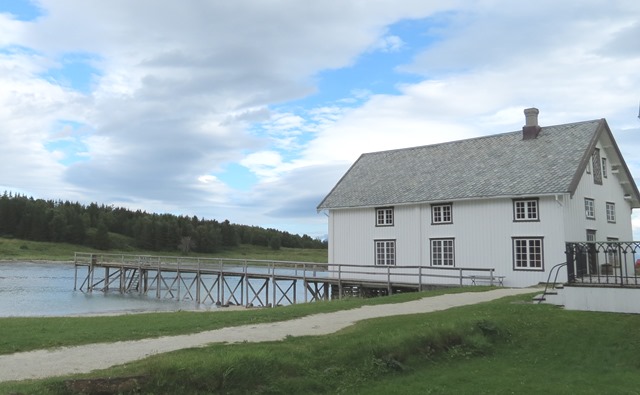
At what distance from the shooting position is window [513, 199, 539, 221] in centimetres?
2514

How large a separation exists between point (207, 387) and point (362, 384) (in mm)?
2331

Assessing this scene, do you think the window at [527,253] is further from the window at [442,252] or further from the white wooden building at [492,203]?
the window at [442,252]

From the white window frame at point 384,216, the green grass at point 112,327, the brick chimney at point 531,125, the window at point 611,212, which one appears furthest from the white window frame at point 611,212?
the green grass at point 112,327

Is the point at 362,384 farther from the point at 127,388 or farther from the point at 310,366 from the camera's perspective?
the point at 127,388

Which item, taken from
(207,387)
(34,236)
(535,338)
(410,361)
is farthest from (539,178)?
(34,236)

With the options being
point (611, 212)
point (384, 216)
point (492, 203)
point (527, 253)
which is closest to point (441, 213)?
point (492, 203)

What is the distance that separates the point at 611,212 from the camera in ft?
95.4

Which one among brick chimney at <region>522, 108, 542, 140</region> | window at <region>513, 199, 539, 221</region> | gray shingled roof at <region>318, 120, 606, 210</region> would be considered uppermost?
brick chimney at <region>522, 108, 542, 140</region>

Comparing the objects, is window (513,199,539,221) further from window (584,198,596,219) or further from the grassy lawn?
the grassy lawn

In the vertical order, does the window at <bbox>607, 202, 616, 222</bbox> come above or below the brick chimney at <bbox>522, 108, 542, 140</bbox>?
below

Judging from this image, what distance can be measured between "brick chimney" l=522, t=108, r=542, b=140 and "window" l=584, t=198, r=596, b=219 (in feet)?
14.1

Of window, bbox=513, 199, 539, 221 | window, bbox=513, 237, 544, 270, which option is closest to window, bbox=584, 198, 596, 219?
window, bbox=513, 199, 539, 221

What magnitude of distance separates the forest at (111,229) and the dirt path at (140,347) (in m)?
97.3

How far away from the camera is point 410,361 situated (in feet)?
31.0
